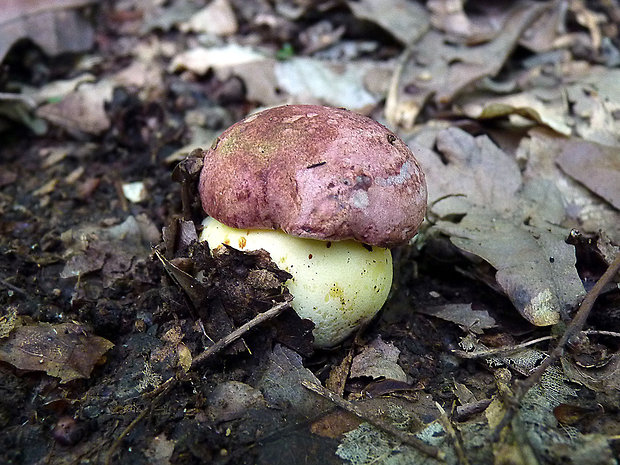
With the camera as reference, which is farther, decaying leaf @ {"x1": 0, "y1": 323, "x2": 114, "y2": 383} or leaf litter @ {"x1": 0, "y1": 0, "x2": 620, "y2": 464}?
decaying leaf @ {"x1": 0, "y1": 323, "x2": 114, "y2": 383}

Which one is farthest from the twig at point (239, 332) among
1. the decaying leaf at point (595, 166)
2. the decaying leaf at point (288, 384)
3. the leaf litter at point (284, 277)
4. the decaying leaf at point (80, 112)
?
the decaying leaf at point (80, 112)

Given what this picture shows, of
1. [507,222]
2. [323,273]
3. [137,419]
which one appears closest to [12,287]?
[137,419]

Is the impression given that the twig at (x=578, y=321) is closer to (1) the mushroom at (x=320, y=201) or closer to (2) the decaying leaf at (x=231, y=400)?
(1) the mushroom at (x=320, y=201)

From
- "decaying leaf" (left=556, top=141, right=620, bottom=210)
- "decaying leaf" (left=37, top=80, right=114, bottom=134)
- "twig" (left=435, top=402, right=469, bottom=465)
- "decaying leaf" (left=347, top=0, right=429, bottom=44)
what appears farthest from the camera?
"decaying leaf" (left=347, top=0, right=429, bottom=44)

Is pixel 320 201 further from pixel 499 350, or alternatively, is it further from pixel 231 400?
pixel 499 350

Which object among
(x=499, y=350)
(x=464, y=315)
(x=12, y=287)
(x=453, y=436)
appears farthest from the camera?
(x=464, y=315)

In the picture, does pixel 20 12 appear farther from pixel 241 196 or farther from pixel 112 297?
pixel 241 196

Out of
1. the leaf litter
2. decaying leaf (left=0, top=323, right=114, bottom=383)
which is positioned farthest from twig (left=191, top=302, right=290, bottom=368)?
decaying leaf (left=0, top=323, right=114, bottom=383)

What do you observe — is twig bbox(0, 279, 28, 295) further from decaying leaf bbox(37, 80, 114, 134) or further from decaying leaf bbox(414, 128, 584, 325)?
decaying leaf bbox(414, 128, 584, 325)
